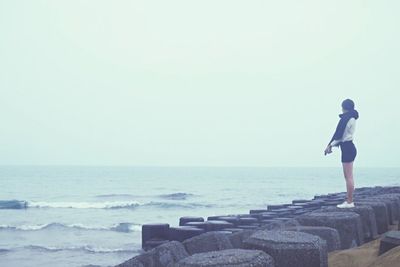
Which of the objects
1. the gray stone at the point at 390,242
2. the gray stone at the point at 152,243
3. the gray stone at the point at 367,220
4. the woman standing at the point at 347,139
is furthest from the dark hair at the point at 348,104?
the gray stone at the point at 152,243

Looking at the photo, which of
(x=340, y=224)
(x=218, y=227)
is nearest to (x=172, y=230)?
(x=218, y=227)

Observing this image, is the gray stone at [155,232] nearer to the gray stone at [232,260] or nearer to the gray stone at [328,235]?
the gray stone at [328,235]

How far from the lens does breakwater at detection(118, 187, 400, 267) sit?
234 cm

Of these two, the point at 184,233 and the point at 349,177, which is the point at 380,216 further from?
the point at 184,233

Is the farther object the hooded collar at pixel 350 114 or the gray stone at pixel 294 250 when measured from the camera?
the hooded collar at pixel 350 114

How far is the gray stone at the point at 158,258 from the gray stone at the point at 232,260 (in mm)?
1171

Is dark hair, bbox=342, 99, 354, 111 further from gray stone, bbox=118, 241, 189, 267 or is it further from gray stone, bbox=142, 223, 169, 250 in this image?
gray stone, bbox=142, 223, 169, 250

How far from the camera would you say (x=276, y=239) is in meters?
2.59

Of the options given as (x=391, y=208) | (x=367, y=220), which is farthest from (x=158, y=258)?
(x=391, y=208)

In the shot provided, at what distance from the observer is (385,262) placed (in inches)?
98.1

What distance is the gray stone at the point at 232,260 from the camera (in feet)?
6.79

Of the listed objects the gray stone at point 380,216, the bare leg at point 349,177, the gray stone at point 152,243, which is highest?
the bare leg at point 349,177

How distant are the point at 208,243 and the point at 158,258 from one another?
56 centimetres

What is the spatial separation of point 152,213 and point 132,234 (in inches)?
365
